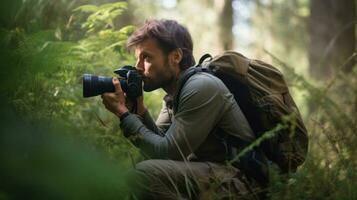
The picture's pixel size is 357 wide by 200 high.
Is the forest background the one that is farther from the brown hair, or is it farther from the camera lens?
the brown hair

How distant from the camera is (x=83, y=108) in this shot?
4.53m

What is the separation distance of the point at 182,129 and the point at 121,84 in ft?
1.83

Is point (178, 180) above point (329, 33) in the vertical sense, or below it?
above

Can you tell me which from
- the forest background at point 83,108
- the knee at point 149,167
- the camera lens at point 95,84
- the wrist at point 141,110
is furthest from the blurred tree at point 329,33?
the knee at point 149,167

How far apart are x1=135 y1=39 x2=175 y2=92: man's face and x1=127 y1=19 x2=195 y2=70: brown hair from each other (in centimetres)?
4

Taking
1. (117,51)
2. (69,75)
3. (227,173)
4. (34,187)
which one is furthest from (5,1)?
(117,51)

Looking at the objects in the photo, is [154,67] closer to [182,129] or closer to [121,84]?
[121,84]

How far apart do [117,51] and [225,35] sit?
1091cm

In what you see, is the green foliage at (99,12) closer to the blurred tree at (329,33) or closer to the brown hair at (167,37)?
the brown hair at (167,37)

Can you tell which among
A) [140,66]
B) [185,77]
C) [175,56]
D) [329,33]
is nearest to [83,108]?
[140,66]

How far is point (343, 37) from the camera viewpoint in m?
9.47

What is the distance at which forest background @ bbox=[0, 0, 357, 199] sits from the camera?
99 cm

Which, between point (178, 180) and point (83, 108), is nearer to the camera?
point (178, 180)

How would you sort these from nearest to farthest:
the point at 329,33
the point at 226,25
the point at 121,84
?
the point at 121,84, the point at 329,33, the point at 226,25
